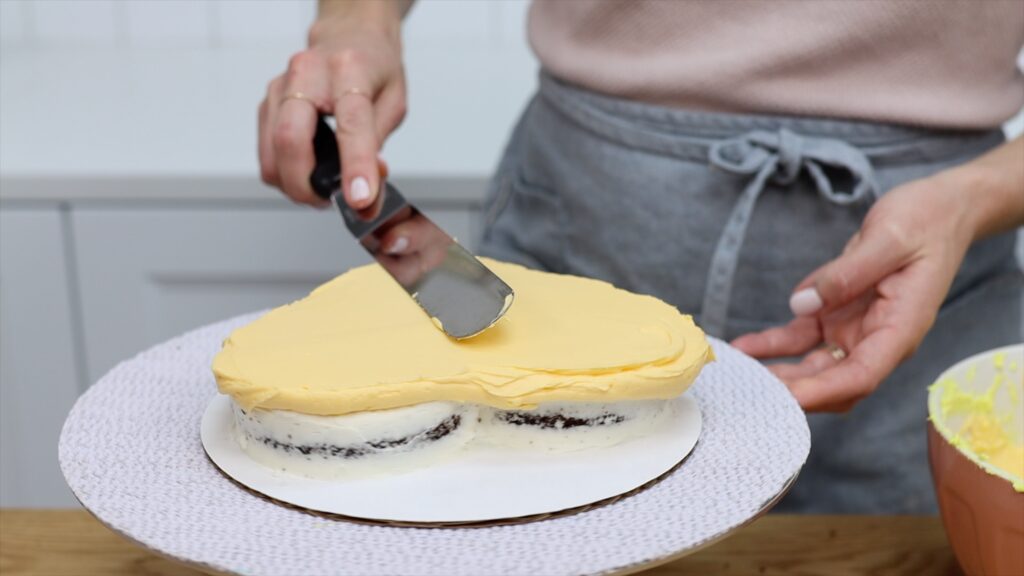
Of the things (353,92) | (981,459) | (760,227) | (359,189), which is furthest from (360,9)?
(981,459)

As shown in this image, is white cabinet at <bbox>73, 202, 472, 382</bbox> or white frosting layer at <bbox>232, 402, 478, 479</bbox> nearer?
white frosting layer at <bbox>232, 402, 478, 479</bbox>

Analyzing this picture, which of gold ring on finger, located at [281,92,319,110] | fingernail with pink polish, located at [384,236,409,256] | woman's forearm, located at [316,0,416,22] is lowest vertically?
fingernail with pink polish, located at [384,236,409,256]

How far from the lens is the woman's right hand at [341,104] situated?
0.75m

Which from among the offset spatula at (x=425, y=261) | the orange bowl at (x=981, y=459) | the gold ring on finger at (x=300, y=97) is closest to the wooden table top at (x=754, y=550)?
the orange bowl at (x=981, y=459)

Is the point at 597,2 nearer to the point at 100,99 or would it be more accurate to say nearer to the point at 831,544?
the point at 831,544

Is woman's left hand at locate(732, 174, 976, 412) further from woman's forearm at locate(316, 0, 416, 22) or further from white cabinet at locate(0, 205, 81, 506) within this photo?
white cabinet at locate(0, 205, 81, 506)

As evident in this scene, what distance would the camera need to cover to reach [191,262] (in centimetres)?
124

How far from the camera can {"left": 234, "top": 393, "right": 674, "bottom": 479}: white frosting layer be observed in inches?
21.5

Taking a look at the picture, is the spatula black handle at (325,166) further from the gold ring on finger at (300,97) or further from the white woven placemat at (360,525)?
the white woven placemat at (360,525)

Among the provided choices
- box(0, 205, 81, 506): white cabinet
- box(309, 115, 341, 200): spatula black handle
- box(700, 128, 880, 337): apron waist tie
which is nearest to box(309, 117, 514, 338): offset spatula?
box(309, 115, 341, 200): spatula black handle

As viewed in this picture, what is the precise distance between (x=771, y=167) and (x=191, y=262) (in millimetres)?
694

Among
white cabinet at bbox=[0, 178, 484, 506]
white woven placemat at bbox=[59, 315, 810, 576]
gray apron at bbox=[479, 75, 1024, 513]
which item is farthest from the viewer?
white cabinet at bbox=[0, 178, 484, 506]

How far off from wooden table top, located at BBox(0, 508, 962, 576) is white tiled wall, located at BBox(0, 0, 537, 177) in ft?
1.94

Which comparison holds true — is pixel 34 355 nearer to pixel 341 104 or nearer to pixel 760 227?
pixel 341 104
